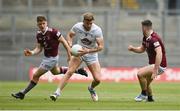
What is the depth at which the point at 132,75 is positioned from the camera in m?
36.7

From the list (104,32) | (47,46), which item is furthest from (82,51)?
(104,32)

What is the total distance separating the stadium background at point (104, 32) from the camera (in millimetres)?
37344

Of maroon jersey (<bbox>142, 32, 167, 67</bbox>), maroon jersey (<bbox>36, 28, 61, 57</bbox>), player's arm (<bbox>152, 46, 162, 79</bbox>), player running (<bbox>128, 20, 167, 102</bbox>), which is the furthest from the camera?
maroon jersey (<bbox>36, 28, 61, 57</bbox>)

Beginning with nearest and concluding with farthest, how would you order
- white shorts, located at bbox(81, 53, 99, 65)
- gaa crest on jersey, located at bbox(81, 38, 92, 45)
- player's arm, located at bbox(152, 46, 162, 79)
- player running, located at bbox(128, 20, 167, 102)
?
player's arm, located at bbox(152, 46, 162, 79)
player running, located at bbox(128, 20, 167, 102)
gaa crest on jersey, located at bbox(81, 38, 92, 45)
white shorts, located at bbox(81, 53, 99, 65)

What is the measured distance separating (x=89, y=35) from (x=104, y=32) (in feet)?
58.3

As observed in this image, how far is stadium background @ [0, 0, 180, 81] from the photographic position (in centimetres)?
3734

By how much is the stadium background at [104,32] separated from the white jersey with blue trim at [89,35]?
1670 cm

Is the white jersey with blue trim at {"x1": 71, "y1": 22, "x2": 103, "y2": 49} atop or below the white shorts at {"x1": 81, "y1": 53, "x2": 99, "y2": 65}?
atop

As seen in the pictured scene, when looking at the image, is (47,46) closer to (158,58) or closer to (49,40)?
(49,40)

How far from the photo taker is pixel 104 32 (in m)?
37.9

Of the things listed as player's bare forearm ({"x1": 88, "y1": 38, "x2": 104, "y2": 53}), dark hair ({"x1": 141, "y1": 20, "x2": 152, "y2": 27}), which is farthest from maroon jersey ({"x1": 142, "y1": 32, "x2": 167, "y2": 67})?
player's bare forearm ({"x1": 88, "y1": 38, "x2": 104, "y2": 53})

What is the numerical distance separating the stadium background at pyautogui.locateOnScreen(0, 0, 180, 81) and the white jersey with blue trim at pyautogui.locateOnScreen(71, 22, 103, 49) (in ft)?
54.8

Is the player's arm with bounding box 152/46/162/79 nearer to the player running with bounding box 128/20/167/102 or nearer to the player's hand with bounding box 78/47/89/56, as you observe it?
the player running with bounding box 128/20/167/102

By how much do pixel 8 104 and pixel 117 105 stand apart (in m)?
2.63
